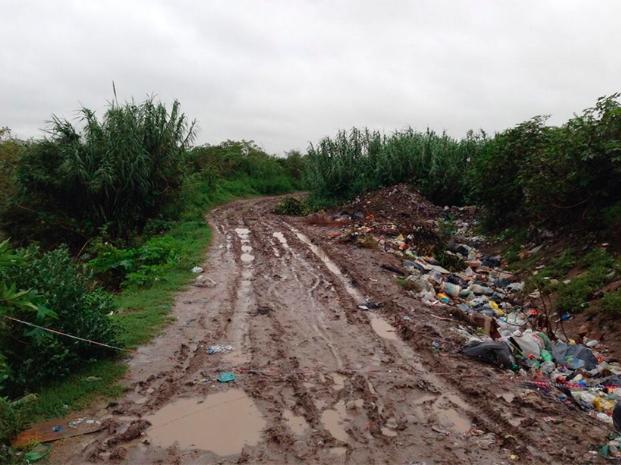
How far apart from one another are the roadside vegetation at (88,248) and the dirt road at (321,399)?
16.7 inches

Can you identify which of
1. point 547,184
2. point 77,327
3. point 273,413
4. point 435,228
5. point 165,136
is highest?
point 165,136

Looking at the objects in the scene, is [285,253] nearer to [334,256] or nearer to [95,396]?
[334,256]

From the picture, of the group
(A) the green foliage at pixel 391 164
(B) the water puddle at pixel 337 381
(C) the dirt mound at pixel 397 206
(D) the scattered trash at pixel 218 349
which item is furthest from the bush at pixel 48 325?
(A) the green foliage at pixel 391 164

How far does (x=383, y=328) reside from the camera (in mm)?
5809

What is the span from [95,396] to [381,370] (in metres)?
2.51

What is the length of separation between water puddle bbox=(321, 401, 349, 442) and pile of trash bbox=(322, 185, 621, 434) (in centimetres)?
178

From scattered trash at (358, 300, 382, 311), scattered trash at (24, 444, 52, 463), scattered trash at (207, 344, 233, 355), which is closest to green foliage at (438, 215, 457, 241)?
scattered trash at (358, 300, 382, 311)

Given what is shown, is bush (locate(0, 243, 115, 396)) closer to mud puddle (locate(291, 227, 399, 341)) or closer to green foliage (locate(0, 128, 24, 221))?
mud puddle (locate(291, 227, 399, 341))

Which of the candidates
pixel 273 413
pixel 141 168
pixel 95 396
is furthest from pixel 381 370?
pixel 141 168

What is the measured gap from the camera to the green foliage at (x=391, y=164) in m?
17.3

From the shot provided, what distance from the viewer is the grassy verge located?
12.5ft

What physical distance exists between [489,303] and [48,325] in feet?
19.0

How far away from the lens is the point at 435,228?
13.3 m

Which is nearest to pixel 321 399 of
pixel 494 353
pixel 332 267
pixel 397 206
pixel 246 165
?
pixel 494 353
